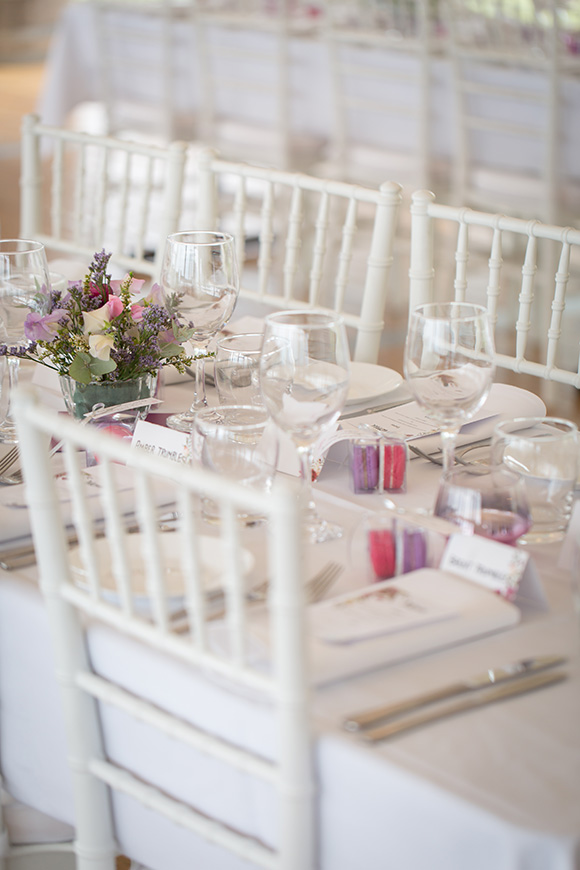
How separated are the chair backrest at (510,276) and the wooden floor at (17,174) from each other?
127mm

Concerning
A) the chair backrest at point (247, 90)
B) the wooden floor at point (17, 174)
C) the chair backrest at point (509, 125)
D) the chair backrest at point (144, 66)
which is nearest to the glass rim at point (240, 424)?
the wooden floor at point (17, 174)

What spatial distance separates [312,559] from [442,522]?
130 millimetres

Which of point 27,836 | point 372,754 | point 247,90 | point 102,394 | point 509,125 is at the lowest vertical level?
point 27,836

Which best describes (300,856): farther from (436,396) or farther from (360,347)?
(360,347)

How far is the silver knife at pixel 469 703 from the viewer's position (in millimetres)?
752

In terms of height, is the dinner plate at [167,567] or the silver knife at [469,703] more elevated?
the dinner plate at [167,567]

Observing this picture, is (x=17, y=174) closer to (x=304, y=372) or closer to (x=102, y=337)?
(x=102, y=337)

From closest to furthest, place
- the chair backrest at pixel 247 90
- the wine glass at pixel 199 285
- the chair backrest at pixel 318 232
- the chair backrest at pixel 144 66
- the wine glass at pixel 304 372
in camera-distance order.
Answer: the wine glass at pixel 304 372
the wine glass at pixel 199 285
the chair backrest at pixel 318 232
the chair backrest at pixel 247 90
the chair backrest at pixel 144 66

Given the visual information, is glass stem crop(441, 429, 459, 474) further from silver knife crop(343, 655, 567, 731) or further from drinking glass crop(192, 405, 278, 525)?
silver knife crop(343, 655, 567, 731)

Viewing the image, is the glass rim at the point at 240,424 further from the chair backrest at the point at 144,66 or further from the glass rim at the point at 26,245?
the chair backrest at the point at 144,66

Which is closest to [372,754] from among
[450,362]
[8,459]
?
[450,362]

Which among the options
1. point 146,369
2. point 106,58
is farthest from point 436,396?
point 106,58

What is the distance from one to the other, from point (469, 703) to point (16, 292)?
89cm

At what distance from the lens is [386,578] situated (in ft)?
3.15
